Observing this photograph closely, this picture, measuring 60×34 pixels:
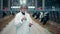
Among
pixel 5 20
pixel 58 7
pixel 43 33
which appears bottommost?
pixel 43 33

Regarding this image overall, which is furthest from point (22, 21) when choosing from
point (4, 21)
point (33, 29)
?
point (4, 21)

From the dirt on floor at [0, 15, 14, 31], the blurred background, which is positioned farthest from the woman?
the dirt on floor at [0, 15, 14, 31]

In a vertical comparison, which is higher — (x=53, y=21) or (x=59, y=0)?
(x=59, y=0)

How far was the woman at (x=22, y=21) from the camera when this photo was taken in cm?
169

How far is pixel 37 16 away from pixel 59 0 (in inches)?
13.5

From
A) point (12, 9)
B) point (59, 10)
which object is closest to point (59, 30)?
point (59, 10)

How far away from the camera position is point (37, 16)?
238cm

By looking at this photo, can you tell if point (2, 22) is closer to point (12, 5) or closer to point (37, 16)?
point (12, 5)

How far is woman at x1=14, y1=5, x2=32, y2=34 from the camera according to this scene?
5.53 ft

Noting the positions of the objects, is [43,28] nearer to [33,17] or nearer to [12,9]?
[33,17]

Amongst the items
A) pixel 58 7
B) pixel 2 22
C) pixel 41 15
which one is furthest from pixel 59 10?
pixel 2 22

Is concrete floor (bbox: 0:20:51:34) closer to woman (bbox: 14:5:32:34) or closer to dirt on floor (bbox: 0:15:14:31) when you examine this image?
dirt on floor (bbox: 0:15:14:31)

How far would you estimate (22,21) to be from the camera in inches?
68.1

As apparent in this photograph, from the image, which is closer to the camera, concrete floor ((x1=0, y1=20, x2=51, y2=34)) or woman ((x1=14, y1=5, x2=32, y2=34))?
woman ((x1=14, y1=5, x2=32, y2=34))
